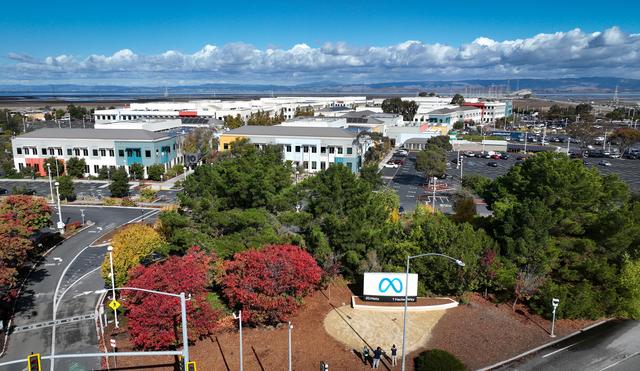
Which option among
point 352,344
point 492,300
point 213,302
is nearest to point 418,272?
point 492,300

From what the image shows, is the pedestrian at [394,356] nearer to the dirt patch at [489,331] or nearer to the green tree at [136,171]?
the dirt patch at [489,331]

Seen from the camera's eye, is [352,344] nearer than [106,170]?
Yes

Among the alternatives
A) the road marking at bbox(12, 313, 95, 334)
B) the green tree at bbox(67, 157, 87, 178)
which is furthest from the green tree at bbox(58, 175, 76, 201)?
the road marking at bbox(12, 313, 95, 334)

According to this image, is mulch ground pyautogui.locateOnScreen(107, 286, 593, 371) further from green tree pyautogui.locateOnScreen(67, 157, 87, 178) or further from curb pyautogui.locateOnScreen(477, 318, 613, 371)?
green tree pyautogui.locateOnScreen(67, 157, 87, 178)

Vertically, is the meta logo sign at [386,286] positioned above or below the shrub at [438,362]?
above

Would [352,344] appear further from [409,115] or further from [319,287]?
[409,115]

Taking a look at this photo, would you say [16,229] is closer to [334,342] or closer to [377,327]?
[334,342]

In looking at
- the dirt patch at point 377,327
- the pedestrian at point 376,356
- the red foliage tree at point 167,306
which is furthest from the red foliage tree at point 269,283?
the pedestrian at point 376,356
